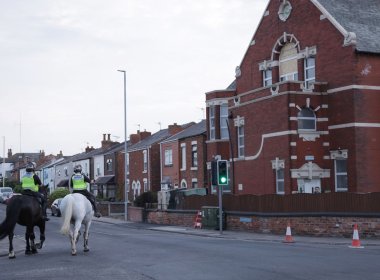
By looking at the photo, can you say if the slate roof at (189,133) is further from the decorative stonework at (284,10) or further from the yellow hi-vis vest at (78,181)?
the yellow hi-vis vest at (78,181)

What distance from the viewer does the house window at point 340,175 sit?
3397 cm

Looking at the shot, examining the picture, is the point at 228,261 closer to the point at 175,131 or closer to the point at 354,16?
the point at 354,16

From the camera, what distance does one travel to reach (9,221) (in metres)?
15.0

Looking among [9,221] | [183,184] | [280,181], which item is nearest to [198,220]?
[280,181]

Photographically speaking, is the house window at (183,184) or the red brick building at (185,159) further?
the house window at (183,184)

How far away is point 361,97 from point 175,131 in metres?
26.8

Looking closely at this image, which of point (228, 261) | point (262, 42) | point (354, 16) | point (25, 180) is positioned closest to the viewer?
point (228, 261)

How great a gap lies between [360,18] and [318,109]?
22.4ft

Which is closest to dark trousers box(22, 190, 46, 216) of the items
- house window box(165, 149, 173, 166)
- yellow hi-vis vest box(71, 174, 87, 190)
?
yellow hi-vis vest box(71, 174, 87, 190)

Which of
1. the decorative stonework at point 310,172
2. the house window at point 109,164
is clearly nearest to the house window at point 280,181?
the decorative stonework at point 310,172

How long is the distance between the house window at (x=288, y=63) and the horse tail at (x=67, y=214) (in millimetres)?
24271

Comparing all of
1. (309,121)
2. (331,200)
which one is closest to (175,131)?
(309,121)

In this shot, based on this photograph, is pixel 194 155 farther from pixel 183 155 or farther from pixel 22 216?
pixel 22 216

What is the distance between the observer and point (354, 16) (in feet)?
120
